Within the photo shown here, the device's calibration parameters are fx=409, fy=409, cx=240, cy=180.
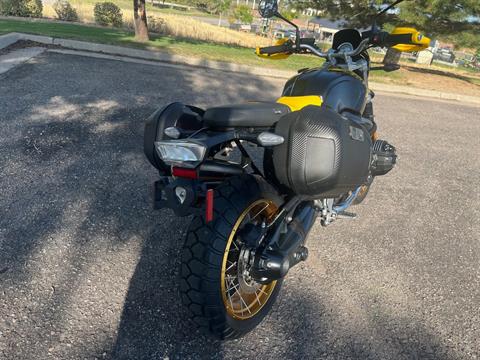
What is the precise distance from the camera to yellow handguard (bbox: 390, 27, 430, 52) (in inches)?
115

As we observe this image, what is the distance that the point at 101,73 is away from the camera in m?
7.52

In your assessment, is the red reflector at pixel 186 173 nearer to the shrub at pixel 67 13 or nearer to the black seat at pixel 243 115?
the black seat at pixel 243 115

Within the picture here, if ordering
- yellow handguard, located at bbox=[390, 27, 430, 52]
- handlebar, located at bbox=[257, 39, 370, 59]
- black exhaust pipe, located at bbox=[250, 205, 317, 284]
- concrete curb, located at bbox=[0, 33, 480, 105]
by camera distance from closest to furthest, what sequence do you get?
black exhaust pipe, located at bbox=[250, 205, 317, 284] < yellow handguard, located at bbox=[390, 27, 430, 52] < handlebar, located at bbox=[257, 39, 370, 59] < concrete curb, located at bbox=[0, 33, 480, 105]

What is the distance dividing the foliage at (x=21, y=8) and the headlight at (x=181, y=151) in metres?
18.3

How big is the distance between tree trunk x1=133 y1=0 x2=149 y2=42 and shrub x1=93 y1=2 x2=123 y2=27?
533 centimetres

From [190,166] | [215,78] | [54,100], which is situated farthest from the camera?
[215,78]

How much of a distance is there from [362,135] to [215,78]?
670 centimetres

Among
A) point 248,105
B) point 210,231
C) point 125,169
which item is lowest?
point 125,169

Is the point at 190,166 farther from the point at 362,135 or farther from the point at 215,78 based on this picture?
the point at 215,78

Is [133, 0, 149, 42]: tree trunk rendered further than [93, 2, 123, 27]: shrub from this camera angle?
No

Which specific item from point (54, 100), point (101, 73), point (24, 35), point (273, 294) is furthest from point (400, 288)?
point (24, 35)

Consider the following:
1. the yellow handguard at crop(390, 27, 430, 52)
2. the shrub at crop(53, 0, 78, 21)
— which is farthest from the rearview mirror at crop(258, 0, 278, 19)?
the shrub at crop(53, 0, 78, 21)

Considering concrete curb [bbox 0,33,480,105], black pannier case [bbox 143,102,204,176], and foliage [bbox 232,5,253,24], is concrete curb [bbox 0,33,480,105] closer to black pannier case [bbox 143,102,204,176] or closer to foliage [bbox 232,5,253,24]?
black pannier case [bbox 143,102,204,176]

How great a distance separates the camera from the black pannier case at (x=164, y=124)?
96.0 inches
